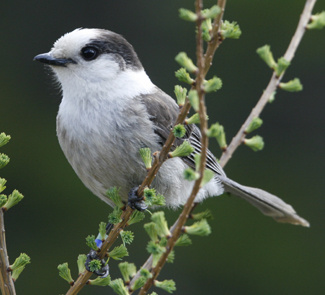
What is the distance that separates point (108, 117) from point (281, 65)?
1017 mm

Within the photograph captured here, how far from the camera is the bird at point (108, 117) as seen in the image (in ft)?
6.46

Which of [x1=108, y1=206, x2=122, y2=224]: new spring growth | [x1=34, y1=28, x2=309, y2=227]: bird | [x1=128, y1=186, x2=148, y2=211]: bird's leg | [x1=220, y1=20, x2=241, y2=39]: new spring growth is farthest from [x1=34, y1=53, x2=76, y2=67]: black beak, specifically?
[x1=220, y1=20, x2=241, y2=39]: new spring growth

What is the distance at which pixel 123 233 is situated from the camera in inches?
54.8

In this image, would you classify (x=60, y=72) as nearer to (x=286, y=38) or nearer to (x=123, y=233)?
(x=123, y=233)

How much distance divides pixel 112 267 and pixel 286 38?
268 cm

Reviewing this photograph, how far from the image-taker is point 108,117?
199 centimetres

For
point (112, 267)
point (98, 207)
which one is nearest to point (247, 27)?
point (98, 207)

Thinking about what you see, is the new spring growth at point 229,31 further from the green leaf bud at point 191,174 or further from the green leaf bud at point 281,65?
the green leaf bud at point 191,174

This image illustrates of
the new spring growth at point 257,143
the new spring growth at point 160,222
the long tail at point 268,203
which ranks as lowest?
the long tail at point 268,203

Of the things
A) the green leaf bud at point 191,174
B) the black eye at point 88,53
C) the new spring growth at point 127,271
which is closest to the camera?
the green leaf bud at point 191,174

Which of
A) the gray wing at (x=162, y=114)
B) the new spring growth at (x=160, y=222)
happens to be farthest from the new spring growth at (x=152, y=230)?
the gray wing at (x=162, y=114)

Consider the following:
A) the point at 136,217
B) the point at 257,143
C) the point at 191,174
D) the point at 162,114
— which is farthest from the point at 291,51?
the point at 162,114

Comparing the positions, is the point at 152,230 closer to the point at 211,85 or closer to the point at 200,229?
the point at 200,229

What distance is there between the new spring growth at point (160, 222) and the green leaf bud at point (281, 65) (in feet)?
1.20
